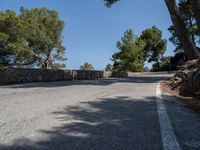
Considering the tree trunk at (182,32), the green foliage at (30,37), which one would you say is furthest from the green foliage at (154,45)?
the tree trunk at (182,32)

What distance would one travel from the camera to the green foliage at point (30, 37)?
113 ft

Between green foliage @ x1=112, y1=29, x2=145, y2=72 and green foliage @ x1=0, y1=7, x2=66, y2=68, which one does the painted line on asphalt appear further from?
green foliage @ x1=112, y1=29, x2=145, y2=72

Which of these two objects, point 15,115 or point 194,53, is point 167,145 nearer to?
point 15,115

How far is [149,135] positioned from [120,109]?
2.68 meters

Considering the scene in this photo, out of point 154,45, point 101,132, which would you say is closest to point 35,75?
point 101,132

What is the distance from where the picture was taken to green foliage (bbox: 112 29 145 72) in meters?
53.8

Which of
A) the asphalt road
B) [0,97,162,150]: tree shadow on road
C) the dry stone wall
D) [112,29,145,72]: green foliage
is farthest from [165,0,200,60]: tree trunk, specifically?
[112,29,145,72]: green foliage

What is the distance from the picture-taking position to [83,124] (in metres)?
5.58

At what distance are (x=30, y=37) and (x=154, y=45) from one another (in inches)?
1562

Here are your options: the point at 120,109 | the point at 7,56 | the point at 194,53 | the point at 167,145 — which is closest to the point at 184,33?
the point at 194,53

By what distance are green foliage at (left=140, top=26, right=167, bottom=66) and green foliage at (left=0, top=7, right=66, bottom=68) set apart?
102 feet

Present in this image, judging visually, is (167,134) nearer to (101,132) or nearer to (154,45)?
(101,132)

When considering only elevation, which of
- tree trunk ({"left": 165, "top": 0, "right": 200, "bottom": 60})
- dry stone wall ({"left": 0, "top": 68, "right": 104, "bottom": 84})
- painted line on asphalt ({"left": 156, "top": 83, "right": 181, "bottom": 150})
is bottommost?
painted line on asphalt ({"left": 156, "top": 83, "right": 181, "bottom": 150})

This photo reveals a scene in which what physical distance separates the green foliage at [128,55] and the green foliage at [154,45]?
49.6 feet
